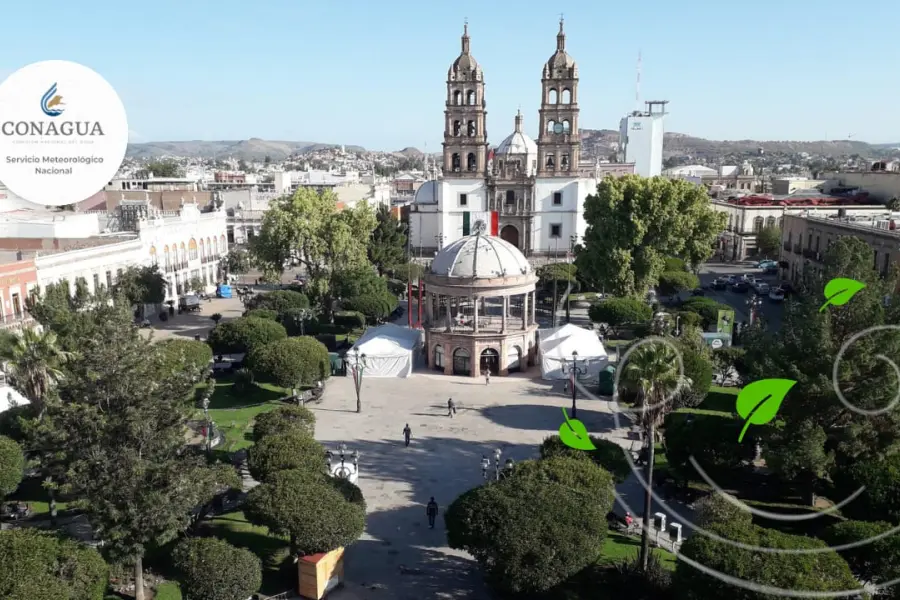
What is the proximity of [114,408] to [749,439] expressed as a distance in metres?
19.8

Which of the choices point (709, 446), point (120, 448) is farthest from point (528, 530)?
point (120, 448)

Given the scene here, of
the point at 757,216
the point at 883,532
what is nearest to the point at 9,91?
the point at 883,532

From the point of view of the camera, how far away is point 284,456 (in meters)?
21.7

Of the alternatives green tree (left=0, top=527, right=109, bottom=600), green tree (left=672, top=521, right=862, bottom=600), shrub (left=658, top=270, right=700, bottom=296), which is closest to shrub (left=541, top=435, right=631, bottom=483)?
green tree (left=672, top=521, right=862, bottom=600)

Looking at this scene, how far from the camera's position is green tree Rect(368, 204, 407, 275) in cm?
6488

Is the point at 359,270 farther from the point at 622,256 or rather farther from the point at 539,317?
the point at 622,256

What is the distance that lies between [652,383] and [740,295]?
4530cm

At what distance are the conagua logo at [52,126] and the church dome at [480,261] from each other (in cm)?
2128

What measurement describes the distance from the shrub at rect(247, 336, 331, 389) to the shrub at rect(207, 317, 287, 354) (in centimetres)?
314

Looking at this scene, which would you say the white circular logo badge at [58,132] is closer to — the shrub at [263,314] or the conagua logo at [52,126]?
the conagua logo at [52,126]

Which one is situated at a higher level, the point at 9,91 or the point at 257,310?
the point at 9,91

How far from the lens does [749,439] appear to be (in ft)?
80.2

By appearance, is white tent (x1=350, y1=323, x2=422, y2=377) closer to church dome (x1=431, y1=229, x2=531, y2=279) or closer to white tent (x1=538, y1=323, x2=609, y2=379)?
church dome (x1=431, y1=229, x2=531, y2=279)

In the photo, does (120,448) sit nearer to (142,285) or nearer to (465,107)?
(142,285)
